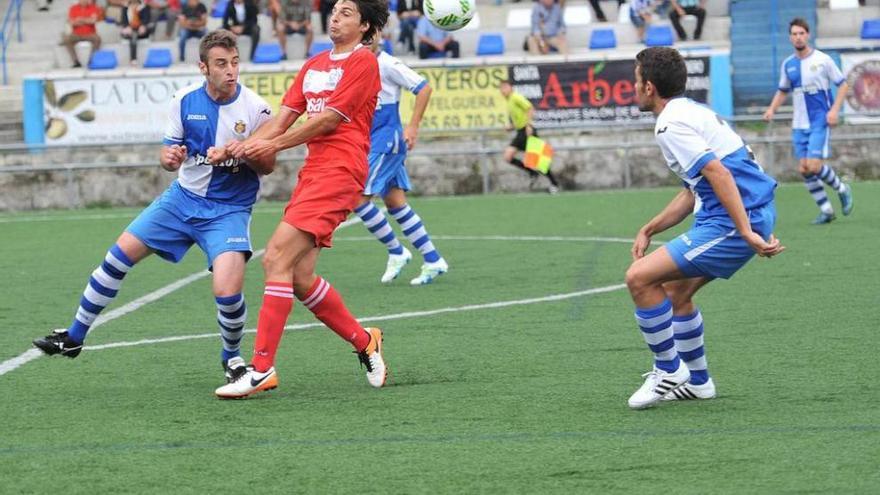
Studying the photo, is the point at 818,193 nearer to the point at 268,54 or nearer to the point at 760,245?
the point at 760,245

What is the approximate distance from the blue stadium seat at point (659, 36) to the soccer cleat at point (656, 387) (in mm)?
21318

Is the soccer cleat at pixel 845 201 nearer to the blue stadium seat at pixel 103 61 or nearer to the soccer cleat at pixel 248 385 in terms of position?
the soccer cleat at pixel 248 385

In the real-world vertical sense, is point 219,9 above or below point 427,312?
above

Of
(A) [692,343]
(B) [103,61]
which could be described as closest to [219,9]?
(B) [103,61]

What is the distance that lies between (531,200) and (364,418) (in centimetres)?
1522

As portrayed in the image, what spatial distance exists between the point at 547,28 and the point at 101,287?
810 inches

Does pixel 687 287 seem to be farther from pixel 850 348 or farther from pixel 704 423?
pixel 850 348

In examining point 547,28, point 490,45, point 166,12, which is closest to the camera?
point 547,28

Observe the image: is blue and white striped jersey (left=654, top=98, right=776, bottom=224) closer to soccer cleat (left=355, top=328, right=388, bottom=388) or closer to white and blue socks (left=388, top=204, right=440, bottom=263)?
soccer cleat (left=355, top=328, right=388, bottom=388)

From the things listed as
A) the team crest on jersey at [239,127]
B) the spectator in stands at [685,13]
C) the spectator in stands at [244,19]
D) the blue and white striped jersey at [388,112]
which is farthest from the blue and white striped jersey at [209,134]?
the spectator in stands at [685,13]

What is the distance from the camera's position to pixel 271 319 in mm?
7633

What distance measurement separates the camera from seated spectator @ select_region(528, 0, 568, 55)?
2791 cm

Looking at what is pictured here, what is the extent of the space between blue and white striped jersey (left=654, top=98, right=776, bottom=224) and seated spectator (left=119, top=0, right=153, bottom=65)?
23.2m

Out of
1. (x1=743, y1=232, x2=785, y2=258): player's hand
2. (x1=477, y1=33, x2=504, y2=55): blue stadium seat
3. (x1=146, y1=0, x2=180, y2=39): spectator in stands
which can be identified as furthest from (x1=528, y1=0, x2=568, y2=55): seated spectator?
(x1=743, y1=232, x2=785, y2=258): player's hand
